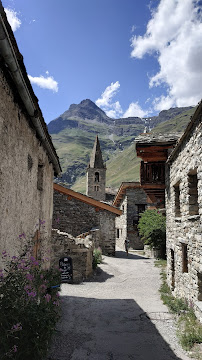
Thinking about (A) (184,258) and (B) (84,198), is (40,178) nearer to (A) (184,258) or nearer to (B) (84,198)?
(A) (184,258)

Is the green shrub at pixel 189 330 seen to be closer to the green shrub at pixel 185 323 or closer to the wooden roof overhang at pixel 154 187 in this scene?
the green shrub at pixel 185 323

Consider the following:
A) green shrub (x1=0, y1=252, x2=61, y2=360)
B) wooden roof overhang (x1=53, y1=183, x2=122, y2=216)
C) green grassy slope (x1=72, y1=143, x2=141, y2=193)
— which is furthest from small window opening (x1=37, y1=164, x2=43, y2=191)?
green grassy slope (x1=72, y1=143, x2=141, y2=193)

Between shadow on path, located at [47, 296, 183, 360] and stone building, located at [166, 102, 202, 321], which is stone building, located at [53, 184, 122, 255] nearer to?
stone building, located at [166, 102, 202, 321]

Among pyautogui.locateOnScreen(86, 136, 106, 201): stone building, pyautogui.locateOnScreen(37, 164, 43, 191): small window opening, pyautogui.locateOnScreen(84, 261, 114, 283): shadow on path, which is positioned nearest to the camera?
pyautogui.locateOnScreen(37, 164, 43, 191): small window opening

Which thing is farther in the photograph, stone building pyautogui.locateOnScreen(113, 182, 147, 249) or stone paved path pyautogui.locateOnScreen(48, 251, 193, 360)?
stone building pyautogui.locateOnScreen(113, 182, 147, 249)

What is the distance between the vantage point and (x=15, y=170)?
416 cm

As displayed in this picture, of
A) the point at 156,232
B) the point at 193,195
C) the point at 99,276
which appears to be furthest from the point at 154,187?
the point at 156,232

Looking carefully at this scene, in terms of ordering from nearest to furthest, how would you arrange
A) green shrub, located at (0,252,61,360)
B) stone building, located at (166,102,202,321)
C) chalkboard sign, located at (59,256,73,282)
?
green shrub, located at (0,252,61,360)
stone building, located at (166,102,202,321)
chalkboard sign, located at (59,256,73,282)

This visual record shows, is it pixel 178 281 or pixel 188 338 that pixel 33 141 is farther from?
pixel 178 281

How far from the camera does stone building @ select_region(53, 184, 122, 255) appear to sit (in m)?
16.1

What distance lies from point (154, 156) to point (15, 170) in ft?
24.9

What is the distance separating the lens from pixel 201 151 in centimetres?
603

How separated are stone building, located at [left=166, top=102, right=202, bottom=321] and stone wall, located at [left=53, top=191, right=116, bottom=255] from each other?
6.86 metres

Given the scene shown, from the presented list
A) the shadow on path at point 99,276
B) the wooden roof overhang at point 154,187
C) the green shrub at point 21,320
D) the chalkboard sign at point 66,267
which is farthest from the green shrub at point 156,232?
the green shrub at point 21,320
